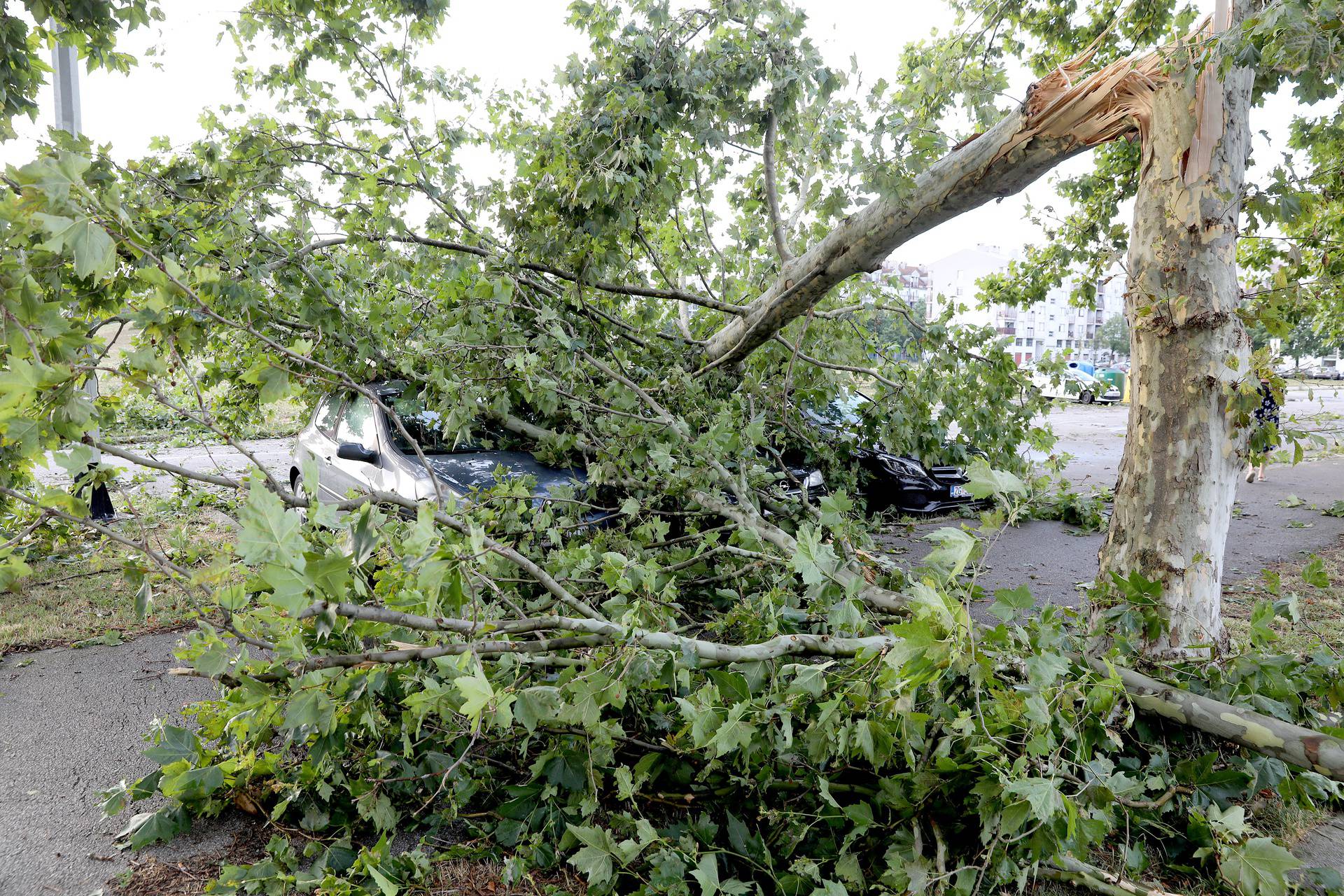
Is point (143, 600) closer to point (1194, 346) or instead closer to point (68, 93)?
point (1194, 346)

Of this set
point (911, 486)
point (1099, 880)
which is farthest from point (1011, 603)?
point (911, 486)

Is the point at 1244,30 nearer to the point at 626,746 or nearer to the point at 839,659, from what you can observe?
the point at 839,659

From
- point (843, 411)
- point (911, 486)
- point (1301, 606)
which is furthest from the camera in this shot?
point (911, 486)

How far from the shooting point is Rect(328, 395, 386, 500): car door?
557 cm

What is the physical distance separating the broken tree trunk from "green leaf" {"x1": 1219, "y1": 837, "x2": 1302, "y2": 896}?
313cm

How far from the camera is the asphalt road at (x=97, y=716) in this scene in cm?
251

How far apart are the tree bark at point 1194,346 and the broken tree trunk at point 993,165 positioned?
→ 283 millimetres

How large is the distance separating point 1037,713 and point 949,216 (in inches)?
133

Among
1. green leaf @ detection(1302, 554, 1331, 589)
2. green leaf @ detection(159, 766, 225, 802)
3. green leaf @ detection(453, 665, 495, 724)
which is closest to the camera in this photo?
green leaf @ detection(453, 665, 495, 724)

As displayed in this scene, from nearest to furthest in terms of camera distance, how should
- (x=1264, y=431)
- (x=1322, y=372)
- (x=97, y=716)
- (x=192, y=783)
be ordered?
(x=192, y=783), (x=1264, y=431), (x=97, y=716), (x=1322, y=372)

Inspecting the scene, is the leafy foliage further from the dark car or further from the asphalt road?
the dark car

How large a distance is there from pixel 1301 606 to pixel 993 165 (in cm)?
364

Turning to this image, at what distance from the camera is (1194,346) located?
325 centimetres

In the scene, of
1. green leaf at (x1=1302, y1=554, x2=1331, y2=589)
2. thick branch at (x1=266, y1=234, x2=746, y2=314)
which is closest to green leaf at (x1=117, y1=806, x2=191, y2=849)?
thick branch at (x1=266, y1=234, x2=746, y2=314)
